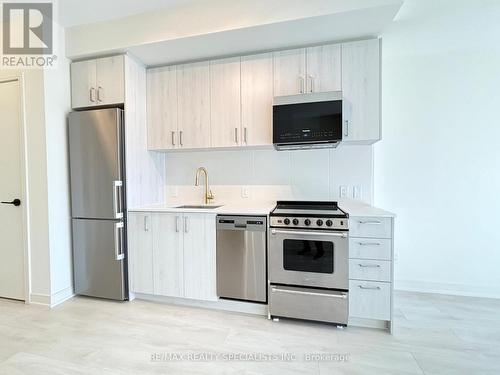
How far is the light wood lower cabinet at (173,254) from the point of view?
8.45 feet

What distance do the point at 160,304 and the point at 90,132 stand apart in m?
1.91

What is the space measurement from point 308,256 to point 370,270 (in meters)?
0.50

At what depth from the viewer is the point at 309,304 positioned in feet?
7.52

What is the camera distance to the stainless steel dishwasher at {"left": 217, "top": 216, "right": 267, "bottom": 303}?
243 centimetres

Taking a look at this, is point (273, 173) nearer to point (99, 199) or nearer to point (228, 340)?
point (228, 340)

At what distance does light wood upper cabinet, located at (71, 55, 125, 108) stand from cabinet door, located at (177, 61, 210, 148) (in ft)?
1.98

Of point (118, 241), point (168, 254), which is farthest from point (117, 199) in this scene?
point (168, 254)

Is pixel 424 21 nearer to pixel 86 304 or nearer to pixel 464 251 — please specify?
pixel 464 251

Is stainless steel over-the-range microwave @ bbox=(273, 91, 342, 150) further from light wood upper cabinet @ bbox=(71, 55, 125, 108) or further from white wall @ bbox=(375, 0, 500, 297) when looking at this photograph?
light wood upper cabinet @ bbox=(71, 55, 125, 108)

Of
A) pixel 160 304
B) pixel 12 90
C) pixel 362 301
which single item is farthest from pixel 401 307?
pixel 12 90

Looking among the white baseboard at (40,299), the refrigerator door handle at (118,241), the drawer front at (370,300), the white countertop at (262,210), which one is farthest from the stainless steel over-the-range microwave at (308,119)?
the white baseboard at (40,299)

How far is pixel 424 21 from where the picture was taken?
7.80ft

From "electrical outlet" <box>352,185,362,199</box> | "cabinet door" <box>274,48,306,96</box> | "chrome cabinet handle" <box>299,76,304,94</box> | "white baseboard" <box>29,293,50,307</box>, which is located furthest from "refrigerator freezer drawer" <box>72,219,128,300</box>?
"electrical outlet" <box>352,185,362,199</box>

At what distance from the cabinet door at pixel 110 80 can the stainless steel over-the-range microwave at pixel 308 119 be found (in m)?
1.61
